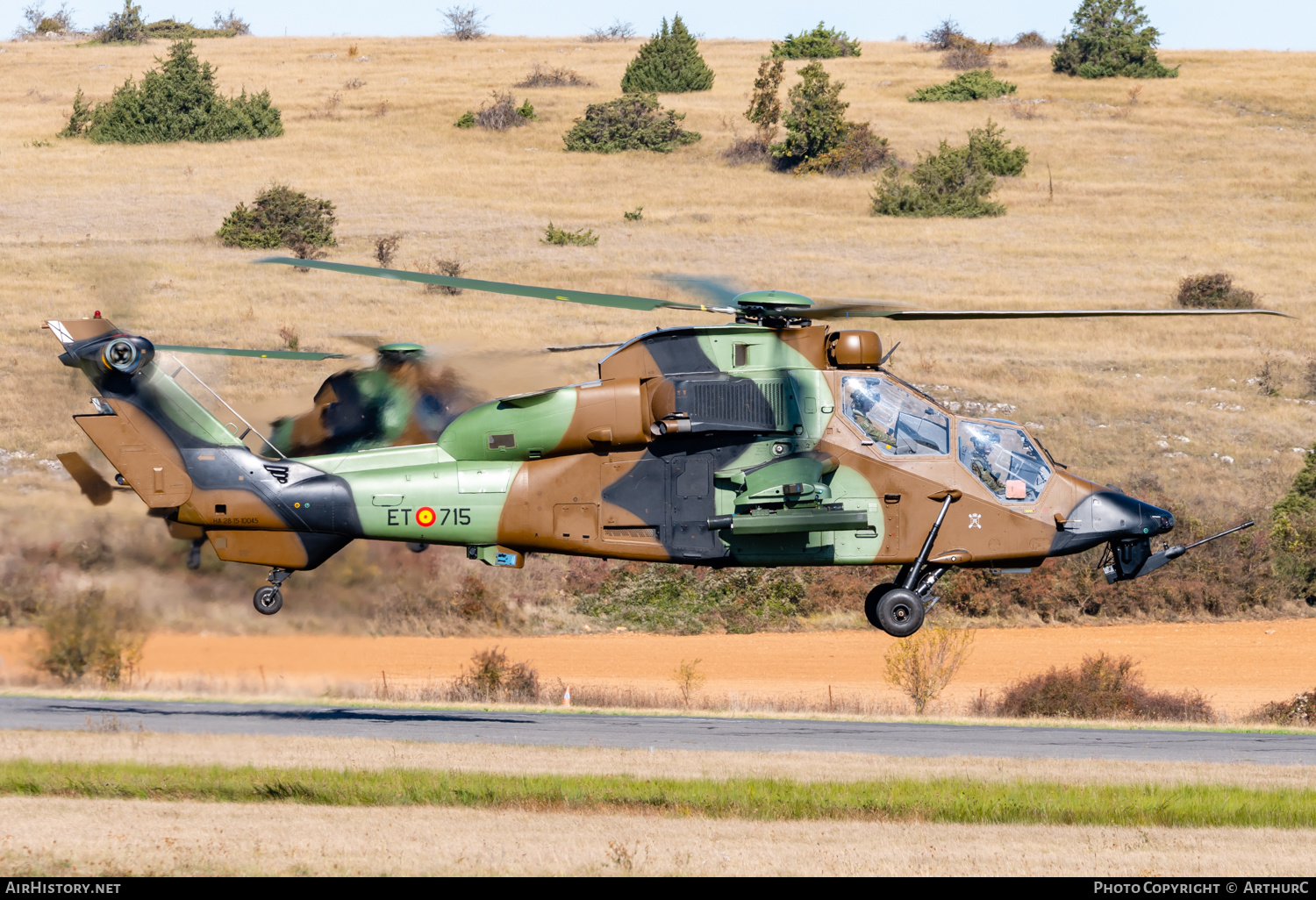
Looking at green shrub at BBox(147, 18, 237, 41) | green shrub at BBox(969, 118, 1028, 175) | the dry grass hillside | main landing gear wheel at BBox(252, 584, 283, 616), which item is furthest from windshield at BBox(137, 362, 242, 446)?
green shrub at BBox(147, 18, 237, 41)

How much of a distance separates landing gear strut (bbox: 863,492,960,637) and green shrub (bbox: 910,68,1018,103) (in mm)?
77319

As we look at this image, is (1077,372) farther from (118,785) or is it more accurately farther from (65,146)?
(65,146)

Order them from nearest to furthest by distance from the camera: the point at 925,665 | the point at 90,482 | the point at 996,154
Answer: the point at 90,482
the point at 925,665
the point at 996,154

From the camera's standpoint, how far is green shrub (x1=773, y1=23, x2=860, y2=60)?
104812mm

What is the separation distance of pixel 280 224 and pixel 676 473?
45.0 meters

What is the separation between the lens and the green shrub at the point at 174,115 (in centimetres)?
7769

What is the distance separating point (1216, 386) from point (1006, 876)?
37.2 metres

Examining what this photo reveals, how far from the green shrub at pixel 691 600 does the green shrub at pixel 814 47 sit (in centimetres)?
7142

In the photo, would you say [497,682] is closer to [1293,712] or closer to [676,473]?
[676,473]

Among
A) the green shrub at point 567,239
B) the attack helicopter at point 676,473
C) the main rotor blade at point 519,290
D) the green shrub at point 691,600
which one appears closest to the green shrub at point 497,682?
the green shrub at point 691,600

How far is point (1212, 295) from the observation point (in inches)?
2110

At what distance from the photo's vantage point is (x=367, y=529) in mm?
17656

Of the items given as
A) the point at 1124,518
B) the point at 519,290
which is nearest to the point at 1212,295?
the point at 1124,518

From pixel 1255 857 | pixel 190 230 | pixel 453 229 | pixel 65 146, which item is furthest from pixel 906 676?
pixel 65 146
